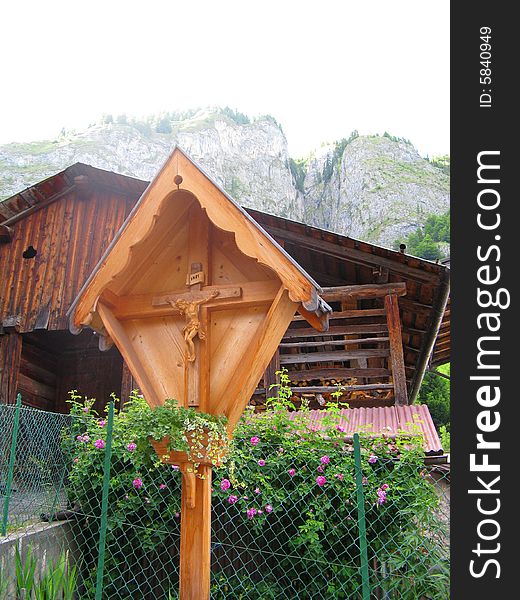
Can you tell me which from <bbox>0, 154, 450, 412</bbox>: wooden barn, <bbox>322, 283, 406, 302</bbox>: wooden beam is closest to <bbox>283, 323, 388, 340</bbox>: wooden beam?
<bbox>0, 154, 450, 412</bbox>: wooden barn

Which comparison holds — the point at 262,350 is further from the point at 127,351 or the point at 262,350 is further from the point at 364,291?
the point at 364,291

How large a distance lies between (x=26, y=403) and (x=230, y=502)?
790 cm

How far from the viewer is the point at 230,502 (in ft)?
20.0

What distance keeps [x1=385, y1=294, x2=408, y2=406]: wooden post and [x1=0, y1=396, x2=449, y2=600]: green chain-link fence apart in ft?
8.56

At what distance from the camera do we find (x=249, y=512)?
596cm

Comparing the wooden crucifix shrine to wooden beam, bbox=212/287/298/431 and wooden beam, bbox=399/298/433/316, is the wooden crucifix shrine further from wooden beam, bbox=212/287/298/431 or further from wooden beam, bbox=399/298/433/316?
wooden beam, bbox=399/298/433/316

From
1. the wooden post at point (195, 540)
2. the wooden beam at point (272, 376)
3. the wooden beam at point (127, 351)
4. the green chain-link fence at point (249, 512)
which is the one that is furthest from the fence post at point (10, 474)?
the wooden beam at point (272, 376)

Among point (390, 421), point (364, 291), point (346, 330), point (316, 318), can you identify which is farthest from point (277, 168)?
point (316, 318)

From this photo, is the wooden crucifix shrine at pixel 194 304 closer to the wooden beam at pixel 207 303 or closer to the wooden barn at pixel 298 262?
the wooden beam at pixel 207 303

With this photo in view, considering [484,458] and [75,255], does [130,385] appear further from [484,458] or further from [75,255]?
[484,458]

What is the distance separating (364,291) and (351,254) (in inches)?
30.0

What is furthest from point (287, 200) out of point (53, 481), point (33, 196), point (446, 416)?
point (53, 481)

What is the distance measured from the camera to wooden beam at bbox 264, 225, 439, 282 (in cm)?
930

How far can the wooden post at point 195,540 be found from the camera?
3.14 metres
